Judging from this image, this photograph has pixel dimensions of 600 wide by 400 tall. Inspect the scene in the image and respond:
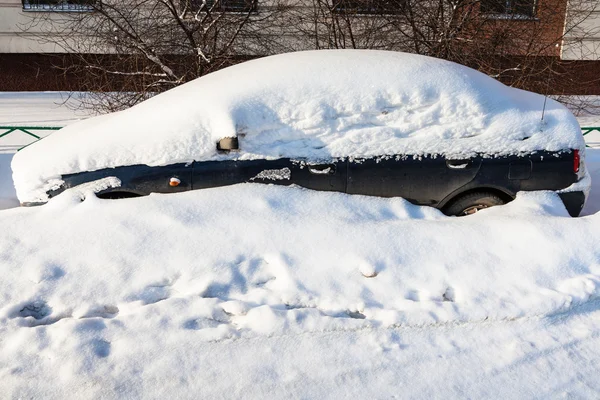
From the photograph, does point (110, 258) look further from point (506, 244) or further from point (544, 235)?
point (544, 235)

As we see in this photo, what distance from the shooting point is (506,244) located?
3.48 meters

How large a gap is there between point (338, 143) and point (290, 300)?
1.46 m

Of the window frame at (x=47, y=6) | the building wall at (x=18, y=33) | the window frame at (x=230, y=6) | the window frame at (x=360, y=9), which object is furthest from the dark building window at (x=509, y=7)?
the building wall at (x=18, y=33)

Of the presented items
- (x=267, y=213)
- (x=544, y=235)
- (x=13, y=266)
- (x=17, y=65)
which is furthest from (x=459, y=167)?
(x=17, y=65)

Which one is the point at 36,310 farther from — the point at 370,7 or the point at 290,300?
the point at 370,7

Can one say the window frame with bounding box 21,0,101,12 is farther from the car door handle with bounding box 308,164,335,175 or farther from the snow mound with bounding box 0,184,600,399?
the snow mound with bounding box 0,184,600,399

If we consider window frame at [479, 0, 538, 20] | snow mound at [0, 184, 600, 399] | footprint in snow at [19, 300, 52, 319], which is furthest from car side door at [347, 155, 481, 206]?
window frame at [479, 0, 538, 20]

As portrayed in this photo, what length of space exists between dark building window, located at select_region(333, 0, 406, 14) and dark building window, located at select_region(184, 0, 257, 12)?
1507 mm

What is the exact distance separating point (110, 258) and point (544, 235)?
2.77m

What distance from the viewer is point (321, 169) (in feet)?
13.4

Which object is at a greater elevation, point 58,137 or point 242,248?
point 58,137

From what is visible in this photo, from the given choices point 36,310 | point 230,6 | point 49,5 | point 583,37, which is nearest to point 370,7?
point 230,6

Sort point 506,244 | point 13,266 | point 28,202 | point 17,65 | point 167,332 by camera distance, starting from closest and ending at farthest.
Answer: point 167,332 → point 13,266 → point 506,244 → point 28,202 → point 17,65

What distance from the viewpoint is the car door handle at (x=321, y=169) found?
4062 millimetres
